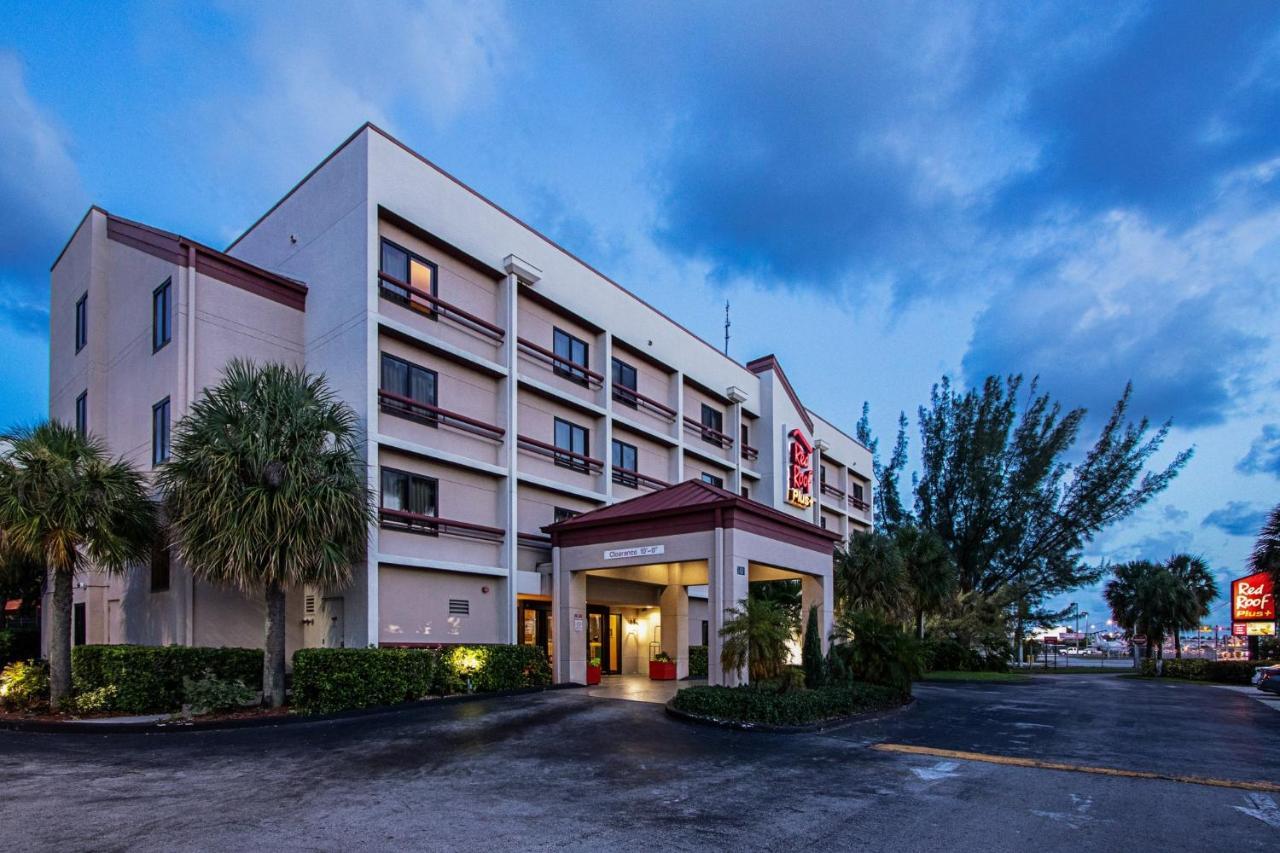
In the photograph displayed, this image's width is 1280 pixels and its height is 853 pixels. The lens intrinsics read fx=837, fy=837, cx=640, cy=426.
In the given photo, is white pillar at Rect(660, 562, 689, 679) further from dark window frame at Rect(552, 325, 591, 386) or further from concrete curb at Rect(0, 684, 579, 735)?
concrete curb at Rect(0, 684, 579, 735)

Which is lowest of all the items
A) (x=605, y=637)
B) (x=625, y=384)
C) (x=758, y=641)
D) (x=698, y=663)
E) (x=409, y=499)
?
(x=698, y=663)

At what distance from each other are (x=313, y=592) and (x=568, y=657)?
21.5 ft

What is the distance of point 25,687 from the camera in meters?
18.3

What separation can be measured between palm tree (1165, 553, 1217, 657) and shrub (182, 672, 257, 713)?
47.3 metres

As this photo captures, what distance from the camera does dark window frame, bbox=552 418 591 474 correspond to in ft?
84.9

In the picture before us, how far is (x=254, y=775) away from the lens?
10.7 m

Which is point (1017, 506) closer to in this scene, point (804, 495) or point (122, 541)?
point (804, 495)

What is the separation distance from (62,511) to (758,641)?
14.1 meters

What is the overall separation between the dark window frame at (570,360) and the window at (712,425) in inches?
295

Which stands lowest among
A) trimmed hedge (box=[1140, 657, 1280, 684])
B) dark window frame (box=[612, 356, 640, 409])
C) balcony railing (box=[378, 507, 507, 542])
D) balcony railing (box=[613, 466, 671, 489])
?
trimmed hedge (box=[1140, 657, 1280, 684])

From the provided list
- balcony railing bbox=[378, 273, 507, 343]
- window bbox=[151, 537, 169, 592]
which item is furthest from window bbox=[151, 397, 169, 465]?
balcony railing bbox=[378, 273, 507, 343]

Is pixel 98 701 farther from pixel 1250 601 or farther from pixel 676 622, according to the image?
pixel 1250 601

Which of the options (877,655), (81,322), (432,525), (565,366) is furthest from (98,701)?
(877,655)

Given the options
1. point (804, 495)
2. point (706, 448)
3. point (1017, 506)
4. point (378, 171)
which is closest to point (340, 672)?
point (378, 171)
